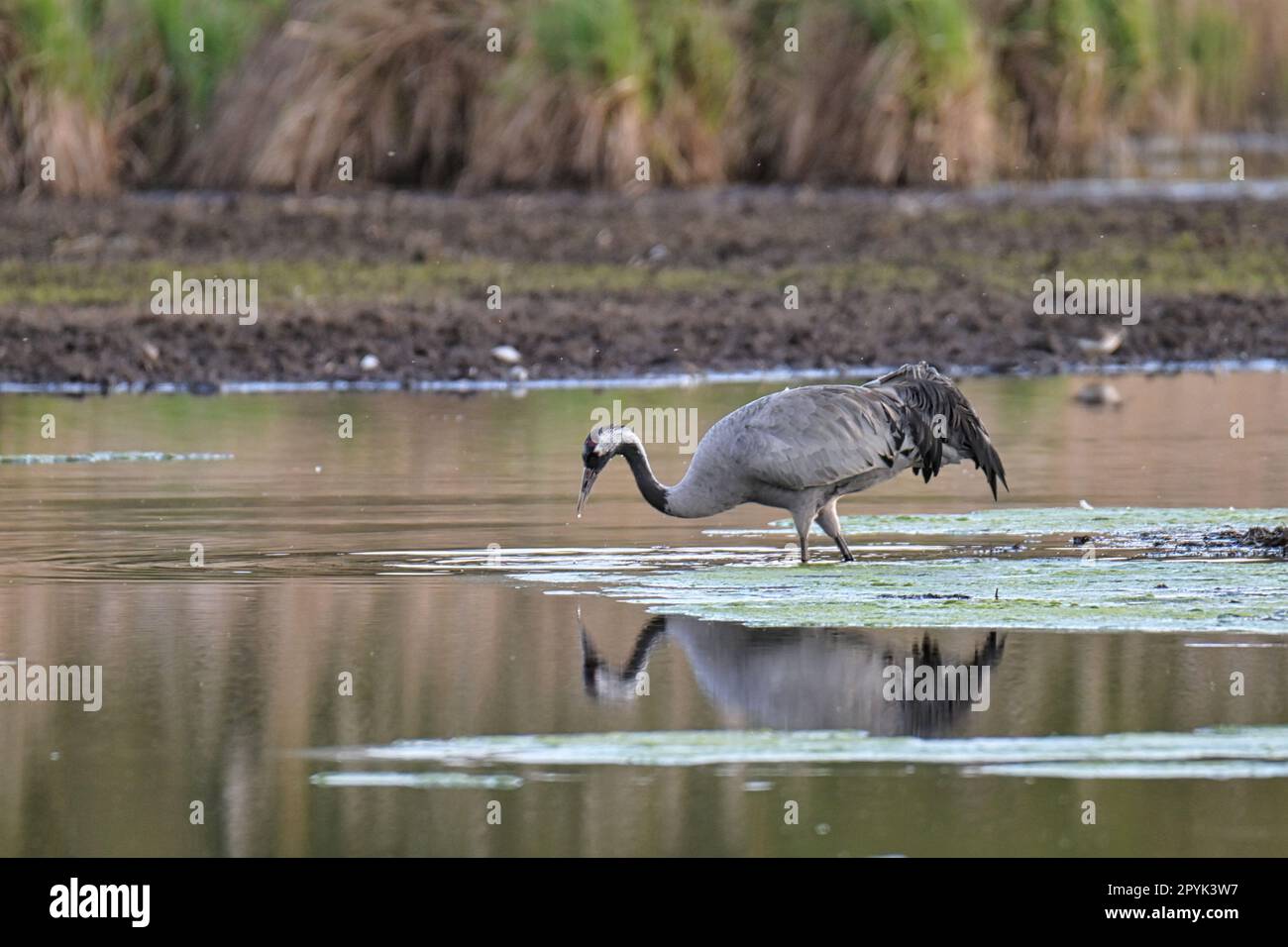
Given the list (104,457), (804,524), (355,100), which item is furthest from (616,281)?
(804,524)

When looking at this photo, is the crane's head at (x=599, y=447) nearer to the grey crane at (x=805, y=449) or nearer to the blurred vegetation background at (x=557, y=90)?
the grey crane at (x=805, y=449)

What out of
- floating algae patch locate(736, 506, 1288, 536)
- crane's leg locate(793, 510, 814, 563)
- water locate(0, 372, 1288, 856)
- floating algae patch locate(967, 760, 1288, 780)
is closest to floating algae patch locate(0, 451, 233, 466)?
water locate(0, 372, 1288, 856)

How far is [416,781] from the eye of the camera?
8.60 m

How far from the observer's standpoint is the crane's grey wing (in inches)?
498

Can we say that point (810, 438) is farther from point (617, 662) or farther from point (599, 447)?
point (617, 662)

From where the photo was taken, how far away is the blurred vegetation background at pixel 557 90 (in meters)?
31.1

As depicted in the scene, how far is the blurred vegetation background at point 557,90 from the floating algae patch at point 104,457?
13.6 metres

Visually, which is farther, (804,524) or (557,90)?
(557,90)

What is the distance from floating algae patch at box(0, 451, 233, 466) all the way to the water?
8.7 inches

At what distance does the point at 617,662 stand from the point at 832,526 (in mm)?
2800

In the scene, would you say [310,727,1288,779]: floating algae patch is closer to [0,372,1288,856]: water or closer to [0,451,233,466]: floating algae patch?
[0,372,1288,856]: water

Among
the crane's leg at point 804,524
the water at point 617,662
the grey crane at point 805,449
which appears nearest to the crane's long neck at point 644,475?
the grey crane at point 805,449

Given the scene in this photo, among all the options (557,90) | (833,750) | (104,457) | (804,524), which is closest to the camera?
(833,750)
